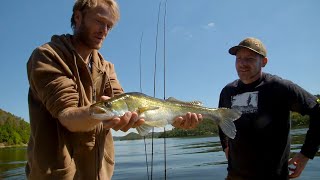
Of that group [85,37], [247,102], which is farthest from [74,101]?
[247,102]

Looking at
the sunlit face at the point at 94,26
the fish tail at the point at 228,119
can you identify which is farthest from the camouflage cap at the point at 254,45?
the sunlit face at the point at 94,26

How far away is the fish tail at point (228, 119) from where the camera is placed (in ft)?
17.8

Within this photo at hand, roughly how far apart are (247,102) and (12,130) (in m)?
159

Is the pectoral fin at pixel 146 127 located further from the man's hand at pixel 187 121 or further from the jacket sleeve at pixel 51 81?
the jacket sleeve at pixel 51 81

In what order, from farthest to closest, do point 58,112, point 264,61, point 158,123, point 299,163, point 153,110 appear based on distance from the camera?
point 264,61, point 299,163, point 158,123, point 153,110, point 58,112

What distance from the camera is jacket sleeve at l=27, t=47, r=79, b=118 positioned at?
136 inches

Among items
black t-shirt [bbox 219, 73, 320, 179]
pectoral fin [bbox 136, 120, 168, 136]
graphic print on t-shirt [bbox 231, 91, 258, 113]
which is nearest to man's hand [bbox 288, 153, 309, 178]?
black t-shirt [bbox 219, 73, 320, 179]

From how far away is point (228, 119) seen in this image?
5.50m

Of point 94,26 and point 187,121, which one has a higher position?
point 94,26

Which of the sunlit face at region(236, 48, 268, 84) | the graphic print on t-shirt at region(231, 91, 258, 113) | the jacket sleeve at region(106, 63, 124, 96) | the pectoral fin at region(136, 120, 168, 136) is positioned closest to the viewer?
A: the pectoral fin at region(136, 120, 168, 136)

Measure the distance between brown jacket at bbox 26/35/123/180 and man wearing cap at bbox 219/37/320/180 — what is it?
2816 mm

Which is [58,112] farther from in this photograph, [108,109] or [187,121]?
[187,121]

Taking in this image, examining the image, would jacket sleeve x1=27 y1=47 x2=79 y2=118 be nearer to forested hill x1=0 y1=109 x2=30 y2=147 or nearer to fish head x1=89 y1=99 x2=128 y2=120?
fish head x1=89 y1=99 x2=128 y2=120

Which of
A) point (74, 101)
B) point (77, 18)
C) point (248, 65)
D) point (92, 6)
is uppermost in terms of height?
point (92, 6)
